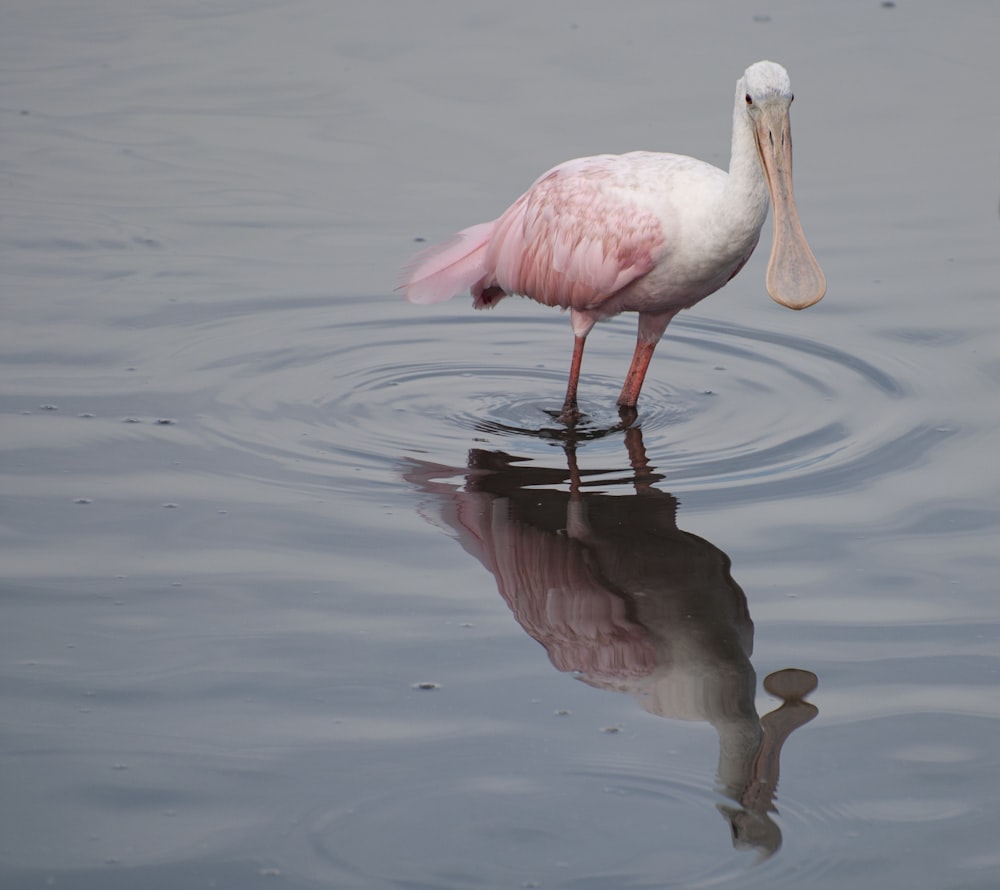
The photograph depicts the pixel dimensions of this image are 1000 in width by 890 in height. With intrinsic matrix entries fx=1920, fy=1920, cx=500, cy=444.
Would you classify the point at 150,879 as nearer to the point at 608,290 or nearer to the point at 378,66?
the point at 608,290

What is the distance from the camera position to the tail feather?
31.9 ft

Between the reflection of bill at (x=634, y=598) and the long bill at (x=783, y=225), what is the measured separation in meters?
0.96

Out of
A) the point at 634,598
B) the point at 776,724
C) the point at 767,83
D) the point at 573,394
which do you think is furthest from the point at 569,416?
the point at 776,724

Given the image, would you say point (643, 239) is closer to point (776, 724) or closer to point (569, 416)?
point (569, 416)

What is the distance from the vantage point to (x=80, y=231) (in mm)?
11430

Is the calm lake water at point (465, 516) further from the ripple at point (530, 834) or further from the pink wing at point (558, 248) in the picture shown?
the pink wing at point (558, 248)

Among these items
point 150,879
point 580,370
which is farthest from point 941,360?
point 150,879

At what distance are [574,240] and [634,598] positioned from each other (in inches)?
105

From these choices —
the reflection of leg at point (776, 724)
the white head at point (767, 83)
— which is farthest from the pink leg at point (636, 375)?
the reflection of leg at point (776, 724)

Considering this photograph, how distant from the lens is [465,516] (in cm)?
766

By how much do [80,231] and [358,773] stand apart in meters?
6.66

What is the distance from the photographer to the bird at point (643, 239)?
27.1ft

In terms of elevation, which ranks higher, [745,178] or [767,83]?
[767,83]

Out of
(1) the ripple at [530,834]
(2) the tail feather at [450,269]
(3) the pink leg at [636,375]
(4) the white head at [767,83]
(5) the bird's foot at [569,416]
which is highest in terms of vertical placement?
(4) the white head at [767,83]
